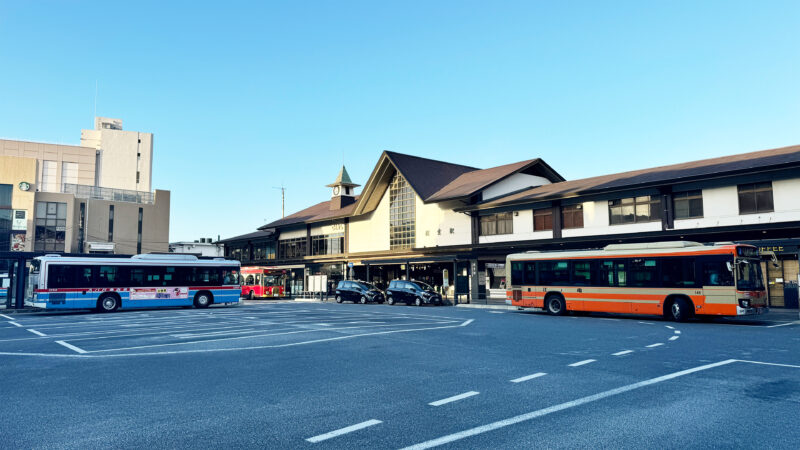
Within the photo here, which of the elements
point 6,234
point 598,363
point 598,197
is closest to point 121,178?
point 6,234

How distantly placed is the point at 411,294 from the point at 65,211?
150ft

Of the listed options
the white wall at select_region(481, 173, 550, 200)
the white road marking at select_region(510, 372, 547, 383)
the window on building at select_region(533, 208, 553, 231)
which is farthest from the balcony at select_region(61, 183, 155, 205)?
the white road marking at select_region(510, 372, 547, 383)

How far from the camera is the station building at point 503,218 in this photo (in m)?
24.2

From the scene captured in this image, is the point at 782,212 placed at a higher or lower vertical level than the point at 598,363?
higher

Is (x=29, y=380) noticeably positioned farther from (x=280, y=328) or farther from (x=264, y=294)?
(x=264, y=294)

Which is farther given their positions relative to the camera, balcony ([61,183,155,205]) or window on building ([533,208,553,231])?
balcony ([61,183,155,205])

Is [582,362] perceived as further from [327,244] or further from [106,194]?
[106,194]

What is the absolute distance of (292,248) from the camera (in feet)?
179

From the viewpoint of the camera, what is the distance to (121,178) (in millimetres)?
79250

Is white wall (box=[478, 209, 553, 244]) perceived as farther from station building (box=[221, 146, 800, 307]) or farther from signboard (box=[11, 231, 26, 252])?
signboard (box=[11, 231, 26, 252])

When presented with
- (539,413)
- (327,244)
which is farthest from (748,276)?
(327,244)

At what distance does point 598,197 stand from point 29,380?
1094 inches

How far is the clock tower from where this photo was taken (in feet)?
167

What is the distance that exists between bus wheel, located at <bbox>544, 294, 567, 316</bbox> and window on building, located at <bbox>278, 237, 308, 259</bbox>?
32705 mm
